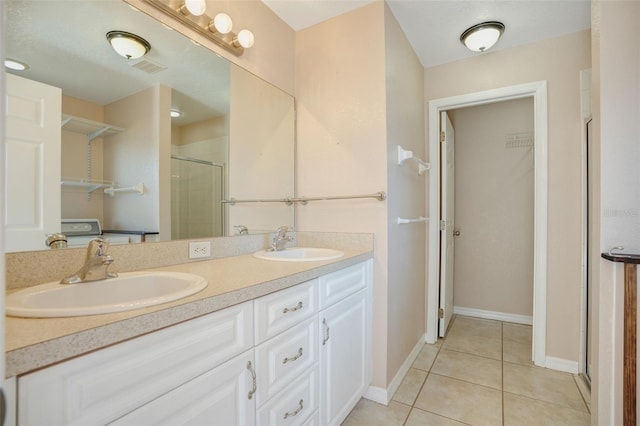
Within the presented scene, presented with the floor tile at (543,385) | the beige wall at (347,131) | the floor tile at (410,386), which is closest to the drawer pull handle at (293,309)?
the beige wall at (347,131)

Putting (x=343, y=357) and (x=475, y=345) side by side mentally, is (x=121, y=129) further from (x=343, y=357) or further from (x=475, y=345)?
(x=475, y=345)

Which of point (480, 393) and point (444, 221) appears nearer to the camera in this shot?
point (480, 393)

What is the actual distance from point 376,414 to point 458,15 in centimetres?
244

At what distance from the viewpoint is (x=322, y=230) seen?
1937 mm

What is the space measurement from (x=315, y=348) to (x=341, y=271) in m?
0.36

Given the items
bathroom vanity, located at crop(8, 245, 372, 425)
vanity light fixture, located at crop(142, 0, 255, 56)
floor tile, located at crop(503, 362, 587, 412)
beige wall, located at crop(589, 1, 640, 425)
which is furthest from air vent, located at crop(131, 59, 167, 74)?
floor tile, located at crop(503, 362, 587, 412)

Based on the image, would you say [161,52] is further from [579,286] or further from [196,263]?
[579,286]

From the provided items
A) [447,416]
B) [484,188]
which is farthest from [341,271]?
[484,188]

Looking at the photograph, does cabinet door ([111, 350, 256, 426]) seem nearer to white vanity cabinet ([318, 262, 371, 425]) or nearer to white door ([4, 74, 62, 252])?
white vanity cabinet ([318, 262, 371, 425])

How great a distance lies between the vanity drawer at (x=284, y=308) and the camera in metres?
0.98

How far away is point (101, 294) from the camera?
958mm

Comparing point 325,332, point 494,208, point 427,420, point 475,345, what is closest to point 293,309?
point 325,332

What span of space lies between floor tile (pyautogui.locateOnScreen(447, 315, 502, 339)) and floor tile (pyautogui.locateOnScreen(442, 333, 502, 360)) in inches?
3.2

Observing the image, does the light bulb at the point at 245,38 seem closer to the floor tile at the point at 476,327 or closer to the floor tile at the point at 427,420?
the floor tile at the point at 427,420
